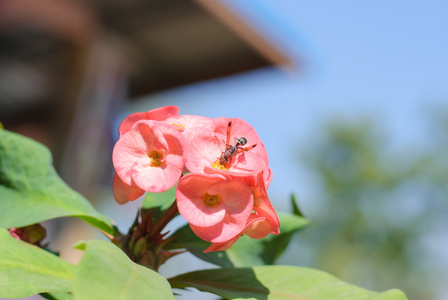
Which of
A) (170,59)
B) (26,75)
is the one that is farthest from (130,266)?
(26,75)

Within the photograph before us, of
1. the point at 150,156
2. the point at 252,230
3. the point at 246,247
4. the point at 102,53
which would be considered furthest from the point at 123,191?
the point at 102,53

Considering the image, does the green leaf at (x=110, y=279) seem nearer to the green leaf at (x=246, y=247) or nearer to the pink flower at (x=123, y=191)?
the pink flower at (x=123, y=191)

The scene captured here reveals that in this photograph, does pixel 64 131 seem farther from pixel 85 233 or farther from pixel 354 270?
pixel 354 270

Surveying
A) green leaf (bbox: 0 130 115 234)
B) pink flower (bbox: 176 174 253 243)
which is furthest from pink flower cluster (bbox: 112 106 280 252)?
green leaf (bbox: 0 130 115 234)

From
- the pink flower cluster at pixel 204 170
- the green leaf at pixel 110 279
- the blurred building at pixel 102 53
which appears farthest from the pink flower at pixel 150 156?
the blurred building at pixel 102 53

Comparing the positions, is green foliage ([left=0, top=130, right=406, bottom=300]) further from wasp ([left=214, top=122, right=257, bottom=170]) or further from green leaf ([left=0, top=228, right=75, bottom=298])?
wasp ([left=214, top=122, right=257, bottom=170])

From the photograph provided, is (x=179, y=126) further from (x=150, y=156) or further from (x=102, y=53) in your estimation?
(x=102, y=53)

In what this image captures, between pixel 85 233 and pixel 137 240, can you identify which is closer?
pixel 137 240
